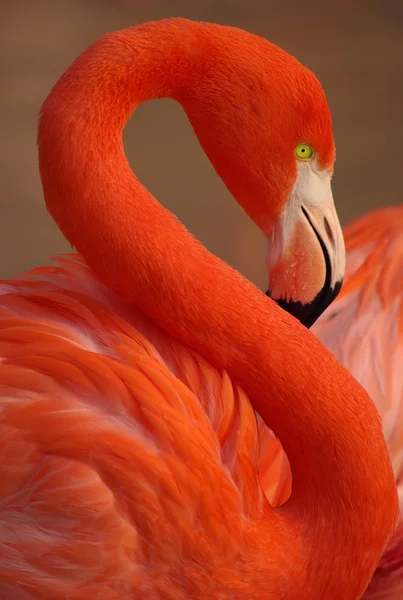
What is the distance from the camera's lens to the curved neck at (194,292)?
139cm

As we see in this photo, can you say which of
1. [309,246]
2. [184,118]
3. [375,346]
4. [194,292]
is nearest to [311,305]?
[309,246]

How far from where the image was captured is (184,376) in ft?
4.82

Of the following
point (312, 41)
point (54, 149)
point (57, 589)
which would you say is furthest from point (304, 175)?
point (312, 41)

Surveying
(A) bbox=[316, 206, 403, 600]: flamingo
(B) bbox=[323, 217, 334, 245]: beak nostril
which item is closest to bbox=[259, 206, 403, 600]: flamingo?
(A) bbox=[316, 206, 403, 600]: flamingo

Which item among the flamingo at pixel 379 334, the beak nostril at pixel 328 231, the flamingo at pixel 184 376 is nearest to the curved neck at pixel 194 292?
the flamingo at pixel 184 376

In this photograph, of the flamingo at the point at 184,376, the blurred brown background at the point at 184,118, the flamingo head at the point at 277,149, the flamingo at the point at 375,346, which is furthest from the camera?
the blurred brown background at the point at 184,118

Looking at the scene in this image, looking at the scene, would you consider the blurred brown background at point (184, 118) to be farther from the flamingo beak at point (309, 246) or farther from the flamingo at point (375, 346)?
the flamingo beak at point (309, 246)

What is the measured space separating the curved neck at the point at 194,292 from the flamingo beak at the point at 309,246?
0.07 m

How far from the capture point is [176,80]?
1.45 m

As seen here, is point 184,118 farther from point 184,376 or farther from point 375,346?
point 184,376

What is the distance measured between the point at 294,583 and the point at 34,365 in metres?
0.58

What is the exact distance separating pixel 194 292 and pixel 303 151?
1.06 ft

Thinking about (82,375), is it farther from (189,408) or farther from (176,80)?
(176,80)

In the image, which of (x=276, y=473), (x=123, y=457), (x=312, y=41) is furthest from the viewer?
(x=312, y=41)
